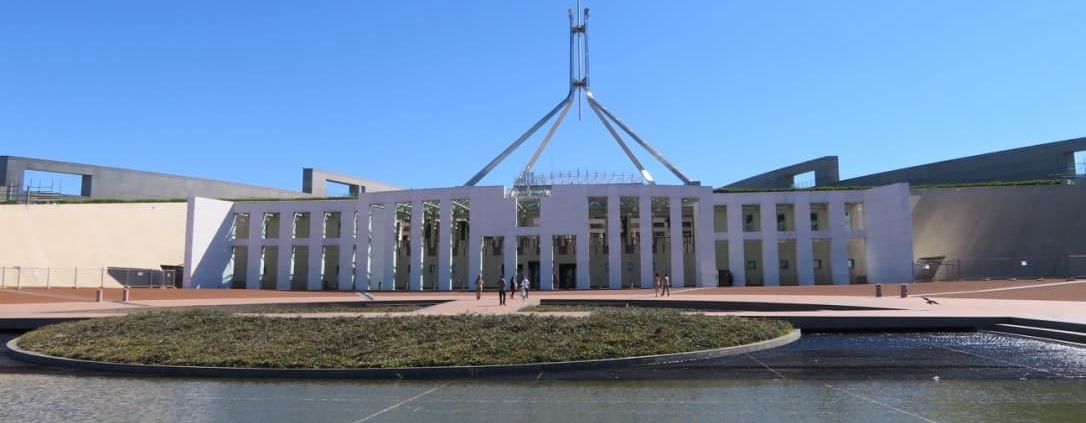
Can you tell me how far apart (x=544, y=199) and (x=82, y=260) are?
91.1 ft

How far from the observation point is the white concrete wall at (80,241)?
133ft

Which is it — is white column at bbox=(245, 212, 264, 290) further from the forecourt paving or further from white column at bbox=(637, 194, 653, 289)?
white column at bbox=(637, 194, 653, 289)

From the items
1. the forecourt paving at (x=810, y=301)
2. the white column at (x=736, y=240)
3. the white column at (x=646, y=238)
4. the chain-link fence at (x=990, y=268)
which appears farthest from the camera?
the white column at (x=736, y=240)

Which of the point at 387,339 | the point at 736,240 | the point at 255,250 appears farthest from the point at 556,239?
the point at 387,339

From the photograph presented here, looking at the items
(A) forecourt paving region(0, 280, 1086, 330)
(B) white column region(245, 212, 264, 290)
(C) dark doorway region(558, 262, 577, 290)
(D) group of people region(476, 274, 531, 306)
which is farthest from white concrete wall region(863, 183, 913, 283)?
(B) white column region(245, 212, 264, 290)

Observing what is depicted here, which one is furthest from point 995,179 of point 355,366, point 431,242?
point 355,366

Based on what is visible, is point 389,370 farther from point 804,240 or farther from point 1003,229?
point 1003,229

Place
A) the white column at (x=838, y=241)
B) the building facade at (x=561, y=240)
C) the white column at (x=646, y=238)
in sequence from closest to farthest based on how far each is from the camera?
the white column at (x=646, y=238)
the building facade at (x=561, y=240)
the white column at (x=838, y=241)

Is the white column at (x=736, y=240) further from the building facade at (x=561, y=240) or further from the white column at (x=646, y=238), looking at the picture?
the white column at (x=646, y=238)

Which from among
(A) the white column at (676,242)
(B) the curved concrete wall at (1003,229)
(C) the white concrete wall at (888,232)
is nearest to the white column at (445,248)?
(A) the white column at (676,242)

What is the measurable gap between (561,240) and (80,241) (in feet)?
98.5

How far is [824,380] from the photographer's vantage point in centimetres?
984

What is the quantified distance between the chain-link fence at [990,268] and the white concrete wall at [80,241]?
4696 cm

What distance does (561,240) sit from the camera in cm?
4984
